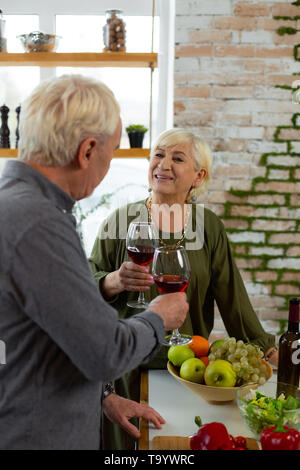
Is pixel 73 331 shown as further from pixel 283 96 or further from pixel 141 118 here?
pixel 141 118

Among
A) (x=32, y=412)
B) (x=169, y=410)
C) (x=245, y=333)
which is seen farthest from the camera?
(x=245, y=333)

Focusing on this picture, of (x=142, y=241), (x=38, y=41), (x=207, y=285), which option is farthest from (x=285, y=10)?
(x=142, y=241)

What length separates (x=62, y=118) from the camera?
863 mm

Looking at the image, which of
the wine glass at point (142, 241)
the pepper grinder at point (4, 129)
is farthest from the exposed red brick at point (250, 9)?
the wine glass at point (142, 241)

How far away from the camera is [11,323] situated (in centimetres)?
86

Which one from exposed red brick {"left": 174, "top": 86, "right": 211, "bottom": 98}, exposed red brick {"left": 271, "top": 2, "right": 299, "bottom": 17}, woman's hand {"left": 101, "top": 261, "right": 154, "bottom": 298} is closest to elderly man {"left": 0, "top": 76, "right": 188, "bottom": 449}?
woman's hand {"left": 101, "top": 261, "right": 154, "bottom": 298}

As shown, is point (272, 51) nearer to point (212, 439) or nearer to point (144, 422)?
point (144, 422)

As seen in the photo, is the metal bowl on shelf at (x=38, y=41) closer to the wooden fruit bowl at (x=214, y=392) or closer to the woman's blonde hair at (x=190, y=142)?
the woman's blonde hair at (x=190, y=142)

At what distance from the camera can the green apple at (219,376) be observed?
1.20 m

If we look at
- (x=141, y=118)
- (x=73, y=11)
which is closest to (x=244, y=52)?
(x=141, y=118)

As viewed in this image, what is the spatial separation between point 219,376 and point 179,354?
5.6 inches

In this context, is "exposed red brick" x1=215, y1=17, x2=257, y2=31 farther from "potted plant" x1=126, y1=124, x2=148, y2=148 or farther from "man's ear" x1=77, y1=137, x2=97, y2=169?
"man's ear" x1=77, y1=137, x2=97, y2=169

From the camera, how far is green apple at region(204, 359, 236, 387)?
120 cm
